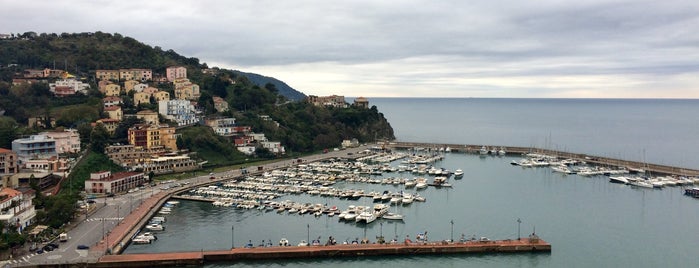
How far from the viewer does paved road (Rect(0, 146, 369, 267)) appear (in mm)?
27047

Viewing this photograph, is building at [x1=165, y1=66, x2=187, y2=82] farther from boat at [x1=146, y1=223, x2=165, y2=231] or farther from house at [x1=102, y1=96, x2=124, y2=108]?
boat at [x1=146, y1=223, x2=165, y2=231]

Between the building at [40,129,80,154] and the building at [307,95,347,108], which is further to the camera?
the building at [307,95,347,108]

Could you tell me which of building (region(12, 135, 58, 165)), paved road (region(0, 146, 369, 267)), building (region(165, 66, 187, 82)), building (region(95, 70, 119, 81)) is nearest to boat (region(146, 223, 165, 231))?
paved road (region(0, 146, 369, 267))

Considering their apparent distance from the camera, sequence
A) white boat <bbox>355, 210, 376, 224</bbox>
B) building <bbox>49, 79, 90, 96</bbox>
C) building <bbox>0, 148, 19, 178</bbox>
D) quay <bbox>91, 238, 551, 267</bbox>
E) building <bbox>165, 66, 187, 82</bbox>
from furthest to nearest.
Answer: building <bbox>165, 66, 187, 82</bbox>
building <bbox>49, 79, 90, 96</bbox>
building <bbox>0, 148, 19, 178</bbox>
white boat <bbox>355, 210, 376, 224</bbox>
quay <bbox>91, 238, 551, 267</bbox>

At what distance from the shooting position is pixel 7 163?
141ft

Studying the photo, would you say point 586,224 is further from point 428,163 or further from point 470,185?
point 428,163

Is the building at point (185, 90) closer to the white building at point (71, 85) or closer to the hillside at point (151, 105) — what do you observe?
the hillside at point (151, 105)

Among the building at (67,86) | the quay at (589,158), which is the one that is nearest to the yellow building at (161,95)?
the building at (67,86)

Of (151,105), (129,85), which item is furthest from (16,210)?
(129,85)

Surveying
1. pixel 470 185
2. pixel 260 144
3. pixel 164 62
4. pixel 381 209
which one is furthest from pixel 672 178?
pixel 164 62

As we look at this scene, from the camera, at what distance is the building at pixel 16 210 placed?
98.9 ft

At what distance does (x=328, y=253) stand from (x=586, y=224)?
18.7m

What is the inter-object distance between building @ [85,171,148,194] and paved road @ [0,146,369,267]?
1.36 metres

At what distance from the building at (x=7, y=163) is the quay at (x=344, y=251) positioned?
2110 cm
